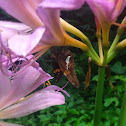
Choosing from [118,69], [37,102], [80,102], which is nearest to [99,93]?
[37,102]

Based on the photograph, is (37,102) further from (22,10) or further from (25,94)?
(22,10)

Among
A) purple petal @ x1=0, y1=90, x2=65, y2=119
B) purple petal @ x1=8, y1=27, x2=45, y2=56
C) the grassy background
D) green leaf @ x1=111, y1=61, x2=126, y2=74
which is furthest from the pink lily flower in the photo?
green leaf @ x1=111, y1=61, x2=126, y2=74

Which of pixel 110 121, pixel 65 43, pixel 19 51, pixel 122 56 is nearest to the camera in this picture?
pixel 19 51

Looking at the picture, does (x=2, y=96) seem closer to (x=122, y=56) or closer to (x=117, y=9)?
(x=117, y=9)

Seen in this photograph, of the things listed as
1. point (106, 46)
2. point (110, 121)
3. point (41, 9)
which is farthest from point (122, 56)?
point (41, 9)

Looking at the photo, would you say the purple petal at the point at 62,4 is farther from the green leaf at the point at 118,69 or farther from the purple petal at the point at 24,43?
the green leaf at the point at 118,69

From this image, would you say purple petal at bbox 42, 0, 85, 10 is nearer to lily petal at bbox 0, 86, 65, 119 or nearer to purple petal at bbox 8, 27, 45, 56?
purple petal at bbox 8, 27, 45, 56

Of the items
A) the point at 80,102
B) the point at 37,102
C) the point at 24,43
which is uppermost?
the point at 24,43
